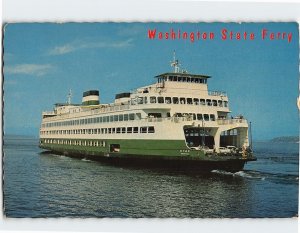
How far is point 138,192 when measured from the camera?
8203 mm

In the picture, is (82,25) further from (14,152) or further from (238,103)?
(238,103)

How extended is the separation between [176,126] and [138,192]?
6.47 feet

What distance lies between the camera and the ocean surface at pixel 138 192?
755 cm

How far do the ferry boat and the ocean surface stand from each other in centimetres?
36

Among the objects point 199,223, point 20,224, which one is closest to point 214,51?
point 199,223

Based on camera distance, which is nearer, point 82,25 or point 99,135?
point 82,25

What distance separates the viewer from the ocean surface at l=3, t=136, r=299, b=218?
7551mm

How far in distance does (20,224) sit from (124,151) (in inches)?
136

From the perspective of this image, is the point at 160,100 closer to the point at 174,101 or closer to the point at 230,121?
the point at 174,101

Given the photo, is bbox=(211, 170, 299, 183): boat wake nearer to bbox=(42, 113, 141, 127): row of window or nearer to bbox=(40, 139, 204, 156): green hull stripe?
bbox=(40, 139, 204, 156): green hull stripe

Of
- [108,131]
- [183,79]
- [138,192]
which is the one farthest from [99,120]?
[138,192]

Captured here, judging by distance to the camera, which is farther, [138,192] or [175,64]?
[175,64]

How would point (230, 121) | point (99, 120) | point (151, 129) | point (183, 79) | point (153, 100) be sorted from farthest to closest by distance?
point (99, 120), point (151, 129), point (153, 100), point (183, 79), point (230, 121)

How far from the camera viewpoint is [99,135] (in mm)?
10883
